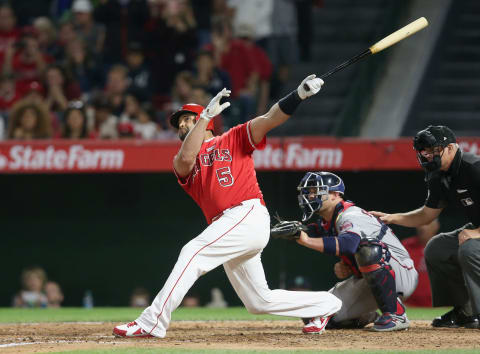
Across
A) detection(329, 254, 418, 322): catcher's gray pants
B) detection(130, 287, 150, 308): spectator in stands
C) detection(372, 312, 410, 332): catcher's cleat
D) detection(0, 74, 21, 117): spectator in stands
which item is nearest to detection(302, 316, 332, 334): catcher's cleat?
detection(372, 312, 410, 332): catcher's cleat

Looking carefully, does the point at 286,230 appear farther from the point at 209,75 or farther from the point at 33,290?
the point at 209,75

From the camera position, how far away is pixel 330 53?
38.2 feet

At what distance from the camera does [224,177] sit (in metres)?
5.36

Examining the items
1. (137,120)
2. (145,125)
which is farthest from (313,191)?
(137,120)

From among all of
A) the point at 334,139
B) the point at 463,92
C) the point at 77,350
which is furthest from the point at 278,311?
the point at 463,92

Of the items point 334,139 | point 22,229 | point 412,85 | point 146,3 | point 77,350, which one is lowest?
point 77,350

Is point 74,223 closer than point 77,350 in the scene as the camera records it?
No

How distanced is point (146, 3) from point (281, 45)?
1.84m

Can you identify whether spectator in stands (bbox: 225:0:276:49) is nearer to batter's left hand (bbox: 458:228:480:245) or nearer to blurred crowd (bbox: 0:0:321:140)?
blurred crowd (bbox: 0:0:321:140)

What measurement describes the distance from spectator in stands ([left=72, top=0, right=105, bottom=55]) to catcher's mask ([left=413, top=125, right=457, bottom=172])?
21.5 feet

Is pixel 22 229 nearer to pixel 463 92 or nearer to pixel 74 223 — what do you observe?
pixel 74 223

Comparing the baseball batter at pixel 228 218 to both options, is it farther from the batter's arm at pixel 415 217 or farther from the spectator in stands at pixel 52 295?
the spectator in stands at pixel 52 295

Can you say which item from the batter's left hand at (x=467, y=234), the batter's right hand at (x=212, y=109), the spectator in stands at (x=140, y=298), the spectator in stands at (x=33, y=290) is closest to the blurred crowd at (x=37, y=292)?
the spectator in stands at (x=33, y=290)

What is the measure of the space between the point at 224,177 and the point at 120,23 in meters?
6.66
